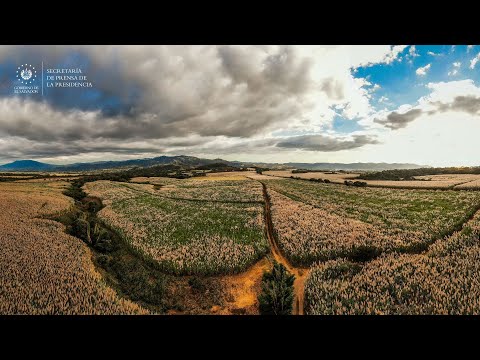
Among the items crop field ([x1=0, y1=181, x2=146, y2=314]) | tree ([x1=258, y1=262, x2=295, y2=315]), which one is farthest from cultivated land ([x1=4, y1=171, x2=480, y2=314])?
tree ([x1=258, y1=262, x2=295, y2=315])

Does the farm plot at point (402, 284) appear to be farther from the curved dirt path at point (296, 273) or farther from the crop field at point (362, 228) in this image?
the crop field at point (362, 228)

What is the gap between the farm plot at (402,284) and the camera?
8016 millimetres

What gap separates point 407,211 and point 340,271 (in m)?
17.9

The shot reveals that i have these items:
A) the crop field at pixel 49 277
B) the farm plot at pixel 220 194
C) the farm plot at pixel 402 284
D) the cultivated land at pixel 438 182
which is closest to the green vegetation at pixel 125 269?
the crop field at pixel 49 277

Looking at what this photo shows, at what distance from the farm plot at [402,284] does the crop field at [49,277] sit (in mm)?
8026

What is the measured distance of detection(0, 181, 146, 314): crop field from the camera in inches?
329

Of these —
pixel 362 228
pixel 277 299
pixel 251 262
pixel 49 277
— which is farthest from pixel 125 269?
pixel 362 228

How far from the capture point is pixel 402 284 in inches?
372

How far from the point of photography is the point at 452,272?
33.0 ft

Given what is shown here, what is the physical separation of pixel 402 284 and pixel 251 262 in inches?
312

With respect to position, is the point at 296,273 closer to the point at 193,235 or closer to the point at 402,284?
the point at 402,284

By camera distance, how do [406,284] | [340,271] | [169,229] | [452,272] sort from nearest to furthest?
A: [406,284] < [452,272] < [340,271] < [169,229]
